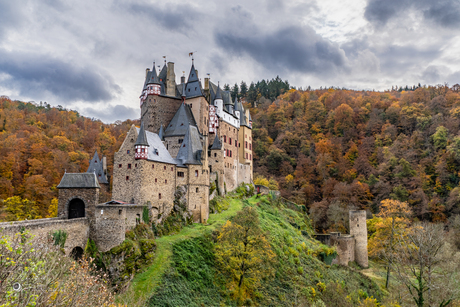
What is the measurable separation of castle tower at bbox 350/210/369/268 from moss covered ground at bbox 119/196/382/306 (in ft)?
11.2

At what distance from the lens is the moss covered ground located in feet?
76.8

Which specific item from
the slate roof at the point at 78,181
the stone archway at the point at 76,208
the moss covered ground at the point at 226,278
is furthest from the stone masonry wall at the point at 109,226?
the moss covered ground at the point at 226,278

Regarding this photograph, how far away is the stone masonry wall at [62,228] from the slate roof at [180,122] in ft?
59.8

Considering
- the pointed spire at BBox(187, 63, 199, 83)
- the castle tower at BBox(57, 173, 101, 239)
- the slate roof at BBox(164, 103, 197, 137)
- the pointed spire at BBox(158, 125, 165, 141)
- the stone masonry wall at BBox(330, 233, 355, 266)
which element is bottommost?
the stone masonry wall at BBox(330, 233, 355, 266)

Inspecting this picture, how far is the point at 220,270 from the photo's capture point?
28844 mm

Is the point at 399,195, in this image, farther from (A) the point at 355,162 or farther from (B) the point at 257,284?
(B) the point at 257,284

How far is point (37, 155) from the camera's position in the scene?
168 feet

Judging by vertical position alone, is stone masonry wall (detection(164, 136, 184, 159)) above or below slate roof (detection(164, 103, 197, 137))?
below

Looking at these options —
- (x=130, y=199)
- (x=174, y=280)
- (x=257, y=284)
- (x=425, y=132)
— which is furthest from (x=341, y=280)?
(x=425, y=132)

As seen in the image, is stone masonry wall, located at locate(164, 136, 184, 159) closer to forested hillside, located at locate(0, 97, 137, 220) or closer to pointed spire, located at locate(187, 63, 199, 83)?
pointed spire, located at locate(187, 63, 199, 83)

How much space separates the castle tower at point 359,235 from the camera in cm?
4397

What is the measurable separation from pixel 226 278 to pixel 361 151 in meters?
56.4

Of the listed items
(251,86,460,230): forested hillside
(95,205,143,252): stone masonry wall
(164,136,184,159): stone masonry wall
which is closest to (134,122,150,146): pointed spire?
(95,205,143,252): stone masonry wall

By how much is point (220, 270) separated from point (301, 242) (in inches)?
649
